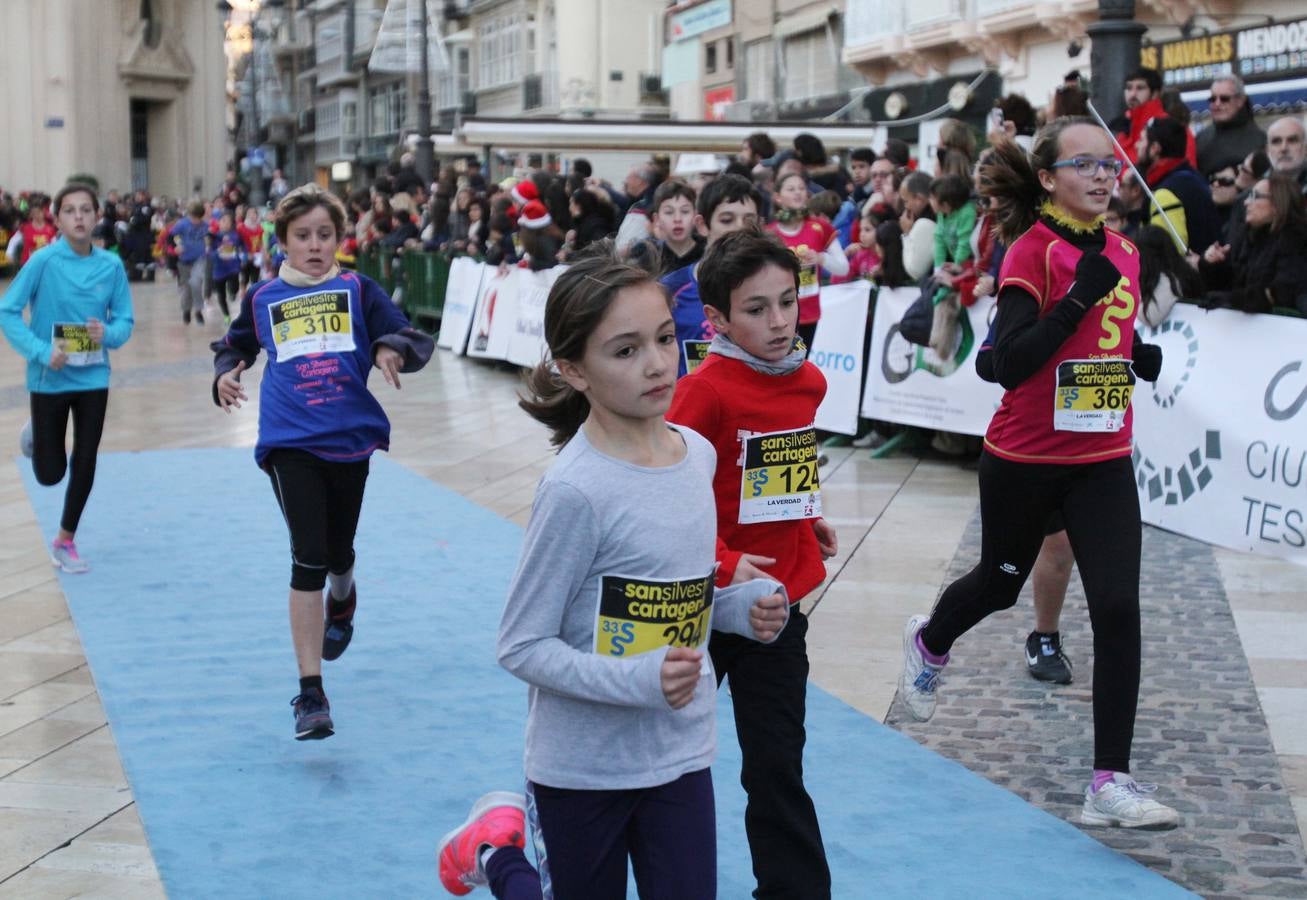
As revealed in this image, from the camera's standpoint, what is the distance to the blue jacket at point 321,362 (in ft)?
18.6

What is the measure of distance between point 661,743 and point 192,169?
60.2m

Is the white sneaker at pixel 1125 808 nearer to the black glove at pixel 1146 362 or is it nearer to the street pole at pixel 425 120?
the black glove at pixel 1146 362

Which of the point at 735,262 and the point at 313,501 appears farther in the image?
the point at 313,501

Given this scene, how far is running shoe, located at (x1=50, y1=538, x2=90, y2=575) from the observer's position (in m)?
8.30

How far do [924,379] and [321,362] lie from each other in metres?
6.28

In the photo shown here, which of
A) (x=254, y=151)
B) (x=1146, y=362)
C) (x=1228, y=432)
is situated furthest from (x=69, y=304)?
(x=254, y=151)

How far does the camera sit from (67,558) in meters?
8.35

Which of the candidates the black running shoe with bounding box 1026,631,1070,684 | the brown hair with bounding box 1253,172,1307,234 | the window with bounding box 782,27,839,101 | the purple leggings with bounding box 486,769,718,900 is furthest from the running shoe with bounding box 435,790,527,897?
the window with bounding box 782,27,839,101

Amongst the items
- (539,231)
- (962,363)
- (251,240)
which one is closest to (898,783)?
(962,363)

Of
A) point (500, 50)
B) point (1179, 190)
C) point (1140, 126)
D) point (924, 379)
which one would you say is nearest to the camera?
point (1179, 190)

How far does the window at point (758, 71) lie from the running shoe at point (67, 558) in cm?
3295

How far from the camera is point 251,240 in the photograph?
2778 centimetres

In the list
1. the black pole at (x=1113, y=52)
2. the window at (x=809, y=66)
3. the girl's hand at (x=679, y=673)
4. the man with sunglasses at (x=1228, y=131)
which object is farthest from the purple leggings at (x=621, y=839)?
the window at (x=809, y=66)

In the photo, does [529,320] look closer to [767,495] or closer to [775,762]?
[767,495]
